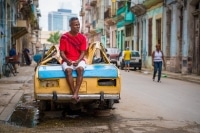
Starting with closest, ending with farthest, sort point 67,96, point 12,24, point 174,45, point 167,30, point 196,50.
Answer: point 67,96 < point 196,50 < point 174,45 < point 167,30 < point 12,24

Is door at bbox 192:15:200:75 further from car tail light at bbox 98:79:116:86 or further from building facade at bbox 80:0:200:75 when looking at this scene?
car tail light at bbox 98:79:116:86

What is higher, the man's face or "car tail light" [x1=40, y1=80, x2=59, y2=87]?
the man's face

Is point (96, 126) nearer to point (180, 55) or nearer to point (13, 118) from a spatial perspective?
point (13, 118)

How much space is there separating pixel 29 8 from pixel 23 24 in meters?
9.82

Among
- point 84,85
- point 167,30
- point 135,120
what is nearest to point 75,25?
point 84,85

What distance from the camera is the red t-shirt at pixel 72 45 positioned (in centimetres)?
820

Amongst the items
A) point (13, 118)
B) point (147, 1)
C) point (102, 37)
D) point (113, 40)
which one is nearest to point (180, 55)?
point (147, 1)

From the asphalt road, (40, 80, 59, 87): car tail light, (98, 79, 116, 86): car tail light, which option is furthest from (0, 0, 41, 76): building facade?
(98, 79, 116, 86): car tail light

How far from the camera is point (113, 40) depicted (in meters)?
52.5

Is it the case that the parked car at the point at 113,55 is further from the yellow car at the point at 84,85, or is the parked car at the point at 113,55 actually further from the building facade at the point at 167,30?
the yellow car at the point at 84,85

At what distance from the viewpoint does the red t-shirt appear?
8.20m

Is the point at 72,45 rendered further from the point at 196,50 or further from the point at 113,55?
the point at 113,55

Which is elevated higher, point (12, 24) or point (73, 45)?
point (12, 24)

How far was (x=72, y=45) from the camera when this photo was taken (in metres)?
8.27
